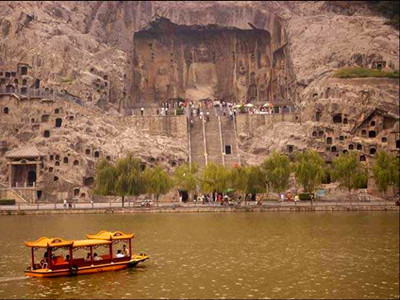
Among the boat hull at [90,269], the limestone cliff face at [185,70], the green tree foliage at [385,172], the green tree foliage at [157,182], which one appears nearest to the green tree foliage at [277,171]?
the green tree foliage at [385,172]

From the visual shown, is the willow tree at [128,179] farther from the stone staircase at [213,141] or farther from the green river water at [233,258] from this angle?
the green river water at [233,258]

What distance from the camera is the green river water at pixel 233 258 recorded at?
Answer: 35.4m

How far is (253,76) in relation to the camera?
123875mm

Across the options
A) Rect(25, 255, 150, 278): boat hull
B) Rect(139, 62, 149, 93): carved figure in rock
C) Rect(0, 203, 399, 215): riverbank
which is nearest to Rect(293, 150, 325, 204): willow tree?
Rect(0, 203, 399, 215): riverbank

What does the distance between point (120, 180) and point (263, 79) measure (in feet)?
156

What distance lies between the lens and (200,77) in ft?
413

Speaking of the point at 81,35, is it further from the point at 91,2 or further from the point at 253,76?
the point at 253,76

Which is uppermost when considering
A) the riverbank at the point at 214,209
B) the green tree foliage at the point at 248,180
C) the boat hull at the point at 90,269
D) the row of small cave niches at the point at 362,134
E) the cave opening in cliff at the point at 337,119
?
the cave opening in cliff at the point at 337,119

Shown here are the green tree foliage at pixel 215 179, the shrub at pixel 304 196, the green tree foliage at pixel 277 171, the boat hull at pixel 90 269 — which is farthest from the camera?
the shrub at pixel 304 196

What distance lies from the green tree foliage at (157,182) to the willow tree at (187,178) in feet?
4.16

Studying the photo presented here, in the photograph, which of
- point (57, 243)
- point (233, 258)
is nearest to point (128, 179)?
point (233, 258)

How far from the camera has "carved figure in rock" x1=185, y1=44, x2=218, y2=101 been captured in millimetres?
125688

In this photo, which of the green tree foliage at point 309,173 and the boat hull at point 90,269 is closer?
the boat hull at point 90,269

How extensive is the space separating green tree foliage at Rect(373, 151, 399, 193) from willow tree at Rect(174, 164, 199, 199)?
66.2 ft
